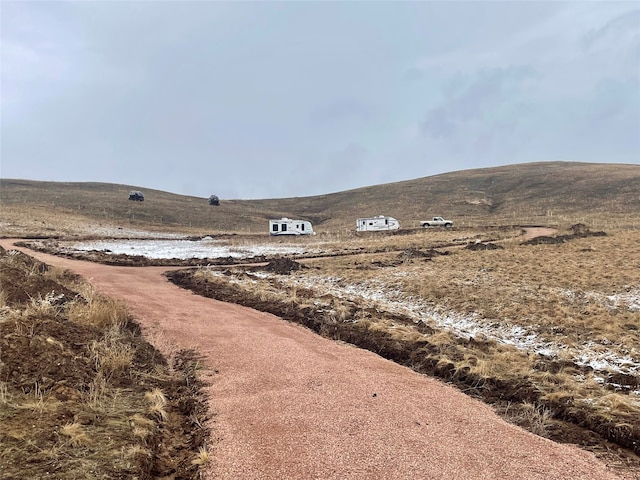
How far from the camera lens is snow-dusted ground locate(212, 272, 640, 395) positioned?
933cm

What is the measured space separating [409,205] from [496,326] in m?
83.5

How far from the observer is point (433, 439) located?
5.53 meters

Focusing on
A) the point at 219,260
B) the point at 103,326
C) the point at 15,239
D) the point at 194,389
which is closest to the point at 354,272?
the point at 219,260

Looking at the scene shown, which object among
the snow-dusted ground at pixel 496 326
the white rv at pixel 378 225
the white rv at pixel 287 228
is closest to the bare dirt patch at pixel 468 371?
the snow-dusted ground at pixel 496 326

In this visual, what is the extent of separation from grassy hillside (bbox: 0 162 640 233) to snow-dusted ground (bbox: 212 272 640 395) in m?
40.5

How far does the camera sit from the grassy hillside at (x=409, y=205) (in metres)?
65.6

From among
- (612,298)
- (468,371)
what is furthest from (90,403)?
(612,298)

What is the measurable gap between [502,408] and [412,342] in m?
3.36

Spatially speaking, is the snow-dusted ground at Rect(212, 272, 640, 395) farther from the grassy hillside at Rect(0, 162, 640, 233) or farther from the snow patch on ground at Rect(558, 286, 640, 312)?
the grassy hillside at Rect(0, 162, 640, 233)

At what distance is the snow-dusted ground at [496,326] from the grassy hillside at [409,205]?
1594 inches

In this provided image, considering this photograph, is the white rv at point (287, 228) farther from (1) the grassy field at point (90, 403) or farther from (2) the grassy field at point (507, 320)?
(1) the grassy field at point (90, 403)

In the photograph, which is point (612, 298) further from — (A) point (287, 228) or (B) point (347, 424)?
(A) point (287, 228)

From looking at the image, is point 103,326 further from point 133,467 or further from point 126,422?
point 133,467

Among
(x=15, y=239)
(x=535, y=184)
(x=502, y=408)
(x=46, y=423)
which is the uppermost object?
(x=535, y=184)
